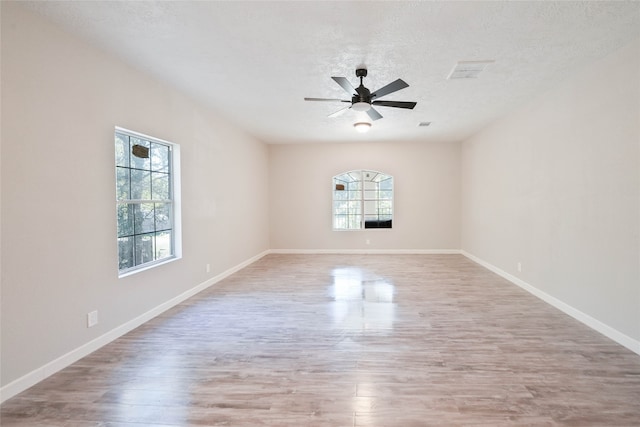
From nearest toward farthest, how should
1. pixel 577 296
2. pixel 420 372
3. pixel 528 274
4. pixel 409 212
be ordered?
pixel 420 372, pixel 577 296, pixel 528 274, pixel 409 212

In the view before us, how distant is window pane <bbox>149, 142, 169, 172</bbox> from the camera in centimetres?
358

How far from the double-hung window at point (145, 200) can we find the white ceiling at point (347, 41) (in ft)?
2.71

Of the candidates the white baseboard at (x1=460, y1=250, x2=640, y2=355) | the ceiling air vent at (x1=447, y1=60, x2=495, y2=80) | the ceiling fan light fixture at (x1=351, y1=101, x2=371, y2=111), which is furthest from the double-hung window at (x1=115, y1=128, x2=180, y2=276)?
the white baseboard at (x1=460, y1=250, x2=640, y2=355)

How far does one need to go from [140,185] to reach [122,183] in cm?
26

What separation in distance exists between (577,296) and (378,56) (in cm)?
327

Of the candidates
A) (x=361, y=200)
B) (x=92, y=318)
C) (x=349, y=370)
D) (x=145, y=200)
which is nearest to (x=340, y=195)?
(x=361, y=200)

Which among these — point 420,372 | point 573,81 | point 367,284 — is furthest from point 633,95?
point 367,284

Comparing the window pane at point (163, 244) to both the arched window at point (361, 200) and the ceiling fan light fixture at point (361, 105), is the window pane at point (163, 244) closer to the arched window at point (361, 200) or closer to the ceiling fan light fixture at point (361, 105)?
the ceiling fan light fixture at point (361, 105)

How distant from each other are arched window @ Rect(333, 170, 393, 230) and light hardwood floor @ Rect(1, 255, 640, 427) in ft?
12.3

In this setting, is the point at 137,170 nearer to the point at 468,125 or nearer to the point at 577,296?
the point at 577,296

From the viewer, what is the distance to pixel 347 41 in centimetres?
263

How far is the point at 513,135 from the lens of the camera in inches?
185

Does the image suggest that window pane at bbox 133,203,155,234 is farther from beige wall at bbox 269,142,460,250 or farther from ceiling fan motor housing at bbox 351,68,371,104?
beige wall at bbox 269,142,460,250

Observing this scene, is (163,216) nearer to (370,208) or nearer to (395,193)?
(370,208)
